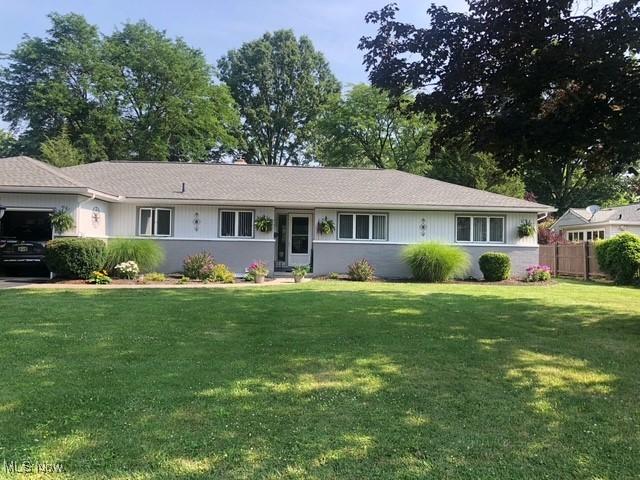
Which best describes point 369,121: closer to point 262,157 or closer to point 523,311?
point 262,157

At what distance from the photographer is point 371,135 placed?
125ft

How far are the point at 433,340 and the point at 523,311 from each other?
3681 mm

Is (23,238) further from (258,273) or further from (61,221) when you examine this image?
(258,273)

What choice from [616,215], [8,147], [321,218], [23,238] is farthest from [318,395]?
[8,147]

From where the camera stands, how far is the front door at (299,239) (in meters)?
19.1

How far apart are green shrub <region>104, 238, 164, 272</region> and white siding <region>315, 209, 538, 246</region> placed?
18.6ft

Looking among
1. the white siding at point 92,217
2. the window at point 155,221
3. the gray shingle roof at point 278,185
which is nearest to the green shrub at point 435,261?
the gray shingle roof at point 278,185

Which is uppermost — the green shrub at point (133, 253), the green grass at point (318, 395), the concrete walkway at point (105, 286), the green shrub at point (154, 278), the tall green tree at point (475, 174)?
the tall green tree at point (475, 174)

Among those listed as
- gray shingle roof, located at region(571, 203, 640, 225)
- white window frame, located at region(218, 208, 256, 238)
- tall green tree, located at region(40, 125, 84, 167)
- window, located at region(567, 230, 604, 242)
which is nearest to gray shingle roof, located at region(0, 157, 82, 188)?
white window frame, located at region(218, 208, 256, 238)

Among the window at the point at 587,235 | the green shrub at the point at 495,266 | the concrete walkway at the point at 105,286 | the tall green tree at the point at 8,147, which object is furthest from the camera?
the tall green tree at the point at 8,147

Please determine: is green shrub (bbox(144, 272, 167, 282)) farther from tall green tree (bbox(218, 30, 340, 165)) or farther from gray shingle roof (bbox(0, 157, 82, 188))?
tall green tree (bbox(218, 30, 340, 165))

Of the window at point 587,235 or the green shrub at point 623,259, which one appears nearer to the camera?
the green shrub at point 623,259

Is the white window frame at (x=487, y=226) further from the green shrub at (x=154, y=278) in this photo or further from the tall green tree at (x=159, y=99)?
the tall green tree at (x=159, y=99)

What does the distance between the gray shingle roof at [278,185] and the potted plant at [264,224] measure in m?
0.68
